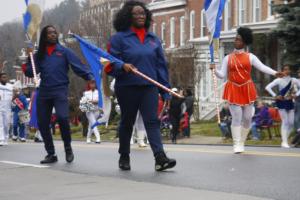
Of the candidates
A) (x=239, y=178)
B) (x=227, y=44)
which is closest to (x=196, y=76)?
(x=227, y=44)

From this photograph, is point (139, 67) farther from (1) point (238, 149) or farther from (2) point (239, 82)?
(1) point (238, 149)

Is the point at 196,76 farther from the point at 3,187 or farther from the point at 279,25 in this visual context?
the point at 3,187

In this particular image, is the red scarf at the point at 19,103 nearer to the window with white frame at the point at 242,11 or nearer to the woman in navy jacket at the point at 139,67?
the woman in navy jacket at the point at 139,67

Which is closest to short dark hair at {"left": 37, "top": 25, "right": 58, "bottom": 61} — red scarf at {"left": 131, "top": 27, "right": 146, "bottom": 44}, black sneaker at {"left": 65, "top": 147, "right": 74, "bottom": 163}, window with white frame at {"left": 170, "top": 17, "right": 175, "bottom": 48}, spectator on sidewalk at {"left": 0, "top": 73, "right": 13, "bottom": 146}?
black sneaker at {"left": 65, "top": 147, "right": 74, "bottom": 163}

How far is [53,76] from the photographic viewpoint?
Answer: 11.8m

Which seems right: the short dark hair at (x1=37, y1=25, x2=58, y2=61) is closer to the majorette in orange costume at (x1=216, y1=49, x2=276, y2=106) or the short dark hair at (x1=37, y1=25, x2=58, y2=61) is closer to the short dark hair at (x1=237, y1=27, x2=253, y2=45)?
the majorette in orange costume at (x1=216, y1=49, x2=276, y2=106)

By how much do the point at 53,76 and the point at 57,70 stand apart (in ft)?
0.34

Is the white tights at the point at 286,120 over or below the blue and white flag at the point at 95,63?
below

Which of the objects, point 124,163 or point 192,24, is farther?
point 192,24

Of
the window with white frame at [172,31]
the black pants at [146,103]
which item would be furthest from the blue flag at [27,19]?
the window with white frame at [172,31]

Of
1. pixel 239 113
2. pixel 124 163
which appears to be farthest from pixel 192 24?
pixel 124 163

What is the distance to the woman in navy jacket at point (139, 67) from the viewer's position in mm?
9906

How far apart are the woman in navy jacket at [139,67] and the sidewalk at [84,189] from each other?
90 centimetres

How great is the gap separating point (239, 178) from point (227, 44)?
35259 mm
